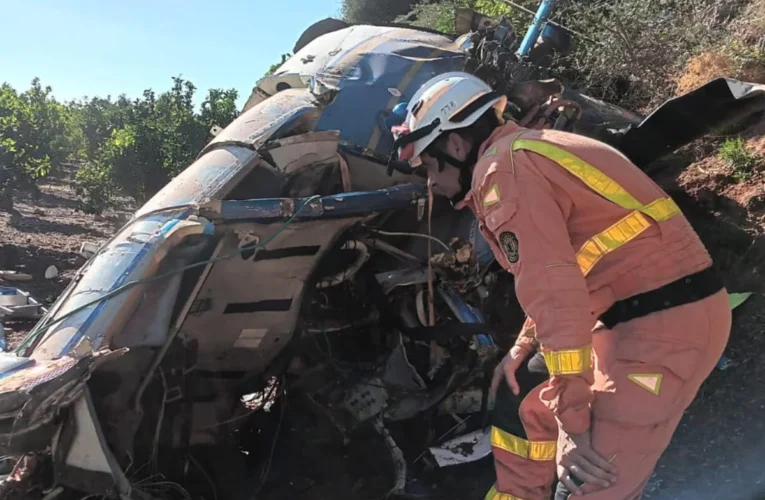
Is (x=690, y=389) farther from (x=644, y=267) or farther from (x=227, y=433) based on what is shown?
(x=227, y=433)

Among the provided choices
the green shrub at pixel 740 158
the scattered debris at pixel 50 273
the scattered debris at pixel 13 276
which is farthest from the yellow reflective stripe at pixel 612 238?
the scattered debris at pixel 13 276

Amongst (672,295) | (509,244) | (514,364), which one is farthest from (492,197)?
(514,364)

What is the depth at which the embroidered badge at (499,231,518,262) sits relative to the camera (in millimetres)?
2004

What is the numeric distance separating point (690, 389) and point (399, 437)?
6.92 ft

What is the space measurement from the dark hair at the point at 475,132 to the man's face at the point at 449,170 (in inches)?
0.5

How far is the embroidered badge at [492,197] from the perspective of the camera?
6.67 ft

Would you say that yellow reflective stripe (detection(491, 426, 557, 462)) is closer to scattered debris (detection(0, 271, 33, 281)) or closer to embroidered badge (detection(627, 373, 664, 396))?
embroidered badge (detection(627, 373, 664, 396))

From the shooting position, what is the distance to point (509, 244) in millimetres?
2023

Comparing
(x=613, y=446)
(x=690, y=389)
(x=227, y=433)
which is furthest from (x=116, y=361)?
(x=690, y=389)

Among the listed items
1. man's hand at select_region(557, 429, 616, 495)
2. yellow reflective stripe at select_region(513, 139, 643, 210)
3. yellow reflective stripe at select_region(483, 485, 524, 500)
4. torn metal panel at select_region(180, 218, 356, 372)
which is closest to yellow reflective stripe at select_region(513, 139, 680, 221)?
yellow reflective stripe at select_region(513, 139, 643, 210)

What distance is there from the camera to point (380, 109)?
14.7 ft

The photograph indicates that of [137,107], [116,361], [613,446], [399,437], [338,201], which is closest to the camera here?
[613,446]

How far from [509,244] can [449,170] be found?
47cm

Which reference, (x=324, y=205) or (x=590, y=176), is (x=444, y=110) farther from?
(x=324, y=205)
